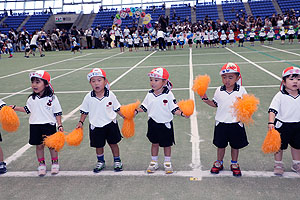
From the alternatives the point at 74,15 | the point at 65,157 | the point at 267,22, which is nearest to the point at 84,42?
the point at 74,15

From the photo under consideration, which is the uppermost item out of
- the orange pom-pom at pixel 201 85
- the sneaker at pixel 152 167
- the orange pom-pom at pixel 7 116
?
the orange pom-pom at pixel 201 85

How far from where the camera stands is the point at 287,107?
10.5ft

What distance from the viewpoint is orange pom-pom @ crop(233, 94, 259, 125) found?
10.2 ft

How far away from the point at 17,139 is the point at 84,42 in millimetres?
29312

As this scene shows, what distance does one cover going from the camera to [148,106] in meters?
3.56

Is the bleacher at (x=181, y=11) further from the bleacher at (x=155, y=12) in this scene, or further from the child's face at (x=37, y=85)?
the child's face at (x=37, y=85)

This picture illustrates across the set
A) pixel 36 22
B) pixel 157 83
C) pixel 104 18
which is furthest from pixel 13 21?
pixel 157 83

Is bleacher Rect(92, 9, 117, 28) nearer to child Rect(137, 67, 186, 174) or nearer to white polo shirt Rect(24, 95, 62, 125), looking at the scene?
white polo shirt Rect(24, 95, 62, 125)

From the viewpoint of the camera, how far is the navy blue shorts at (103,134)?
3.57 meters

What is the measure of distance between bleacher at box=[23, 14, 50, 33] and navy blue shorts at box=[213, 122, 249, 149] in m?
43.6

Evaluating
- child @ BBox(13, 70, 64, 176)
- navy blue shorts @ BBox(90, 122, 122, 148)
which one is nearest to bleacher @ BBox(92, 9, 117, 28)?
child @ BBox(13, 70, 64, 176)

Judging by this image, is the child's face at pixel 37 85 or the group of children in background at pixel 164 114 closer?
the group of children in background at pixel 164 114

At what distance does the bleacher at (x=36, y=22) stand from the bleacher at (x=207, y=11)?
2502 centimetres

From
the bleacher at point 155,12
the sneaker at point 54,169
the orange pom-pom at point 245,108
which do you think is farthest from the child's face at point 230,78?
the bleacher at point 155,12
